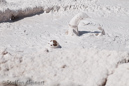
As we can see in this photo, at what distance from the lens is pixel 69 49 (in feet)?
13.1

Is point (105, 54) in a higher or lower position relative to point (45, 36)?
higher

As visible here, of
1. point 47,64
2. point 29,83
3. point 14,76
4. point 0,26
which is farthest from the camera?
point 0,26

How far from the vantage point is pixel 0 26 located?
7.54 metres

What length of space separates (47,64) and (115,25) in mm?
4901

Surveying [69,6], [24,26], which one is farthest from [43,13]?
[24,26]

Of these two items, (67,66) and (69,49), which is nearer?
(67,66)

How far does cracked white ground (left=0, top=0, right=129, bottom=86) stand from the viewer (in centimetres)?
322

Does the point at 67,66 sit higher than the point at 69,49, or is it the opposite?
the point at 69,49

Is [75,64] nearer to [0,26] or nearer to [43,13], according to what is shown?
[0,26]

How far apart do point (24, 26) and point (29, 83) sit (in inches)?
192

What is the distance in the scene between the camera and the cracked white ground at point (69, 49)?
322 cm

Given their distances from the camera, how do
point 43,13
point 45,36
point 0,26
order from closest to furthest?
point 45,36 → point 0,26 → point 43,13

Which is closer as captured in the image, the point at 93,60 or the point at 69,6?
the point at 93,60

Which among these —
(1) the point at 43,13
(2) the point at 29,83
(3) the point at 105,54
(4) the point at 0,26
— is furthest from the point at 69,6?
(2) the point at 29,83
